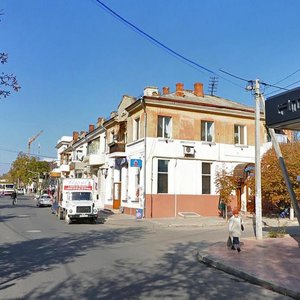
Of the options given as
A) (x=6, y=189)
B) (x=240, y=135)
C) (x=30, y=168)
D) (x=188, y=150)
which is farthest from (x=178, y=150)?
(x=30, y=168)

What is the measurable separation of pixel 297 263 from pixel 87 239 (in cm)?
885

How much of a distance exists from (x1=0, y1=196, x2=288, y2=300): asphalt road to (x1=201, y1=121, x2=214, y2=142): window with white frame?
16.0 metres

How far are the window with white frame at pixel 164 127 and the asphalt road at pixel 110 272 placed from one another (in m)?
14.2

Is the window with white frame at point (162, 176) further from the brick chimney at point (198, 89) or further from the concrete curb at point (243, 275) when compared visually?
the concrete curb at point (243, 275)

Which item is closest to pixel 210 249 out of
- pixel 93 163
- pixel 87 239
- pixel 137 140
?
pixel 87 239

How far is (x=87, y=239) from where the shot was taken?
1734 cm

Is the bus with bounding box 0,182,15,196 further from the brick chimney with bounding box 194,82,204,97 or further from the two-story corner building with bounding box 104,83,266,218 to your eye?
the brick chimney with bounding box 194,82,204,97

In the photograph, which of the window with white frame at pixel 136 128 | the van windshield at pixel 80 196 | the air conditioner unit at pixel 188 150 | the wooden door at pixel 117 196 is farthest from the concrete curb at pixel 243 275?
the wooden door at pixel 117 196

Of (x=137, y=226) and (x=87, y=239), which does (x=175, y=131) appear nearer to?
(x=137, y=226)

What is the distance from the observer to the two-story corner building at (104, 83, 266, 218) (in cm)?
2984

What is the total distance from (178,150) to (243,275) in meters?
21.0

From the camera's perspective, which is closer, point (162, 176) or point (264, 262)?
point (264, 262)

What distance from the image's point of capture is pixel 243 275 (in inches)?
393

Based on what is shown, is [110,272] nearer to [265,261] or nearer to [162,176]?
[265,261]
